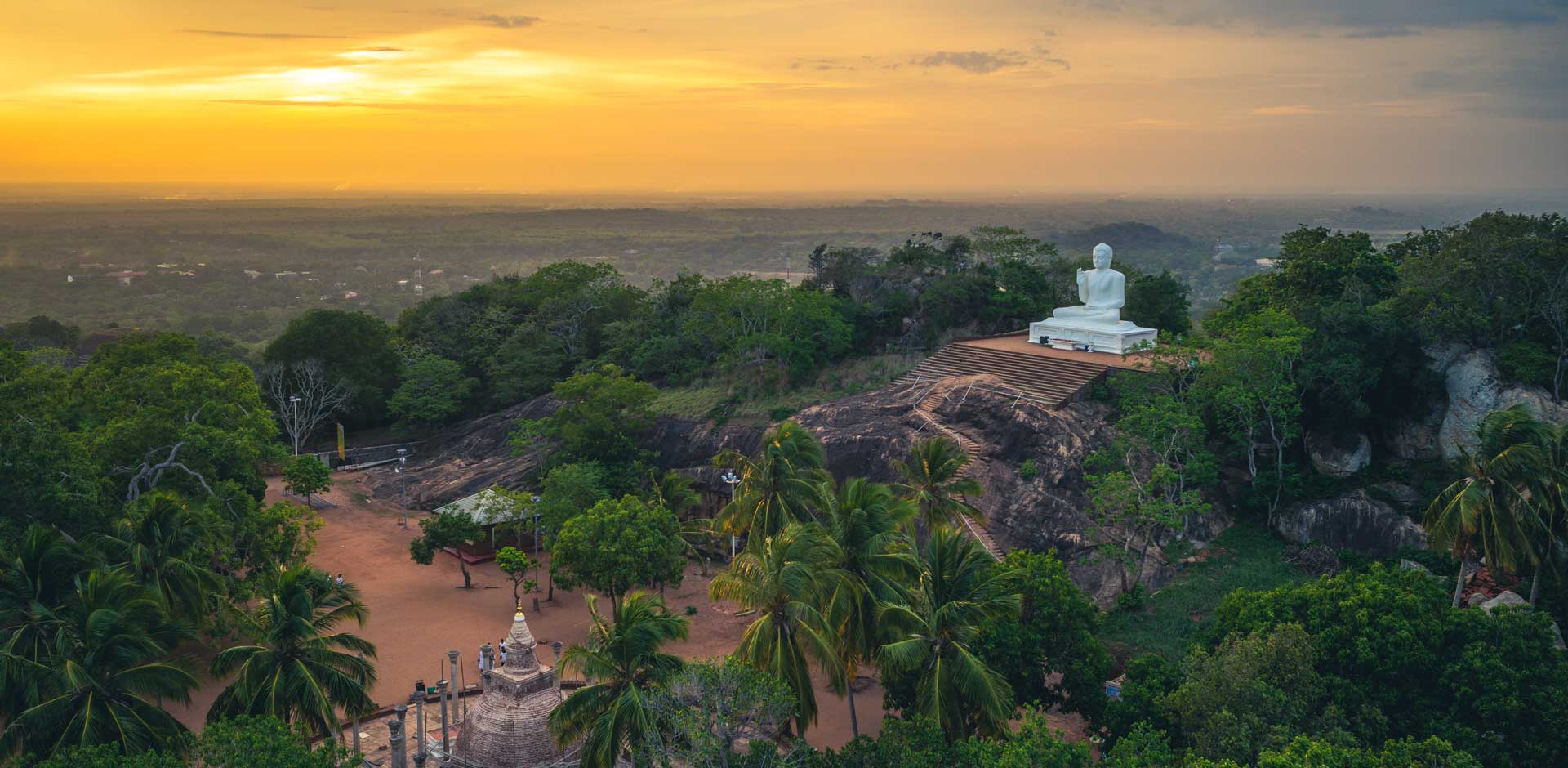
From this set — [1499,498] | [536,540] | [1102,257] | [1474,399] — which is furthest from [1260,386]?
[536,540]

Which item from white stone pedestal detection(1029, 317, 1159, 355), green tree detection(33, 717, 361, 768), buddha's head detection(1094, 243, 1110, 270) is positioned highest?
buddha's head detection(1094, 243, 1110, 270)

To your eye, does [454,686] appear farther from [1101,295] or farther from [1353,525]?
[1101,295]

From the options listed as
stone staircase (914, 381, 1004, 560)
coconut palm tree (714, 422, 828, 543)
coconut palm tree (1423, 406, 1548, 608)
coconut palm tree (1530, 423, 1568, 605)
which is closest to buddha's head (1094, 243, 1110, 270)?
stone staircase (914, 381, 1004, 560)

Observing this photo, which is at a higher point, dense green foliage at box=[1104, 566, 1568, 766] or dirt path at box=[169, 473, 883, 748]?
dense green foliage at box=[1104, 566, 1568, 766]

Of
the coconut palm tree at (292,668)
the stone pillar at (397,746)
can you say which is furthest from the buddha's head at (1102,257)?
the coconut palm tree at (292,668)

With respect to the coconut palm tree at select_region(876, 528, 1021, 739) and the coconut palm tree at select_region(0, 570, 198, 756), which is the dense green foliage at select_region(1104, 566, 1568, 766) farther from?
the coconut palm tree at select_region(0, 570, 198, 756)

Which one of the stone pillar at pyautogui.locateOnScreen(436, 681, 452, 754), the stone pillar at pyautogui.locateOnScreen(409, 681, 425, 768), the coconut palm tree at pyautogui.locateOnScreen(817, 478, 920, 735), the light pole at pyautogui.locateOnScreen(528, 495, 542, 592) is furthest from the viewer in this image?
the light pole at pyautogui.locateOnScreen(528, 495, 542, 592)
